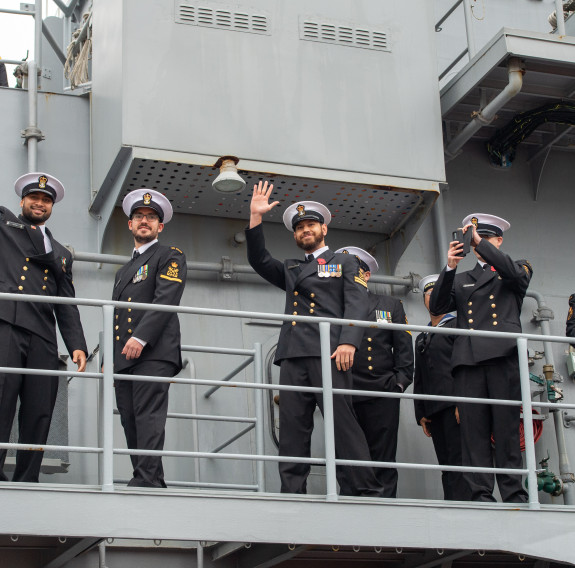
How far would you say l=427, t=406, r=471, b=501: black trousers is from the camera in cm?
681

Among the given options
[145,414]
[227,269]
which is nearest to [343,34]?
[227,269]

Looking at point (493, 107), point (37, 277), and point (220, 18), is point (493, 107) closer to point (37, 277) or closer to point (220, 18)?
point (220, 18)

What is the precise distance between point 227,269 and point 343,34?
1.78 m

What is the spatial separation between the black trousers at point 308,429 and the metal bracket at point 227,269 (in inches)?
59.4

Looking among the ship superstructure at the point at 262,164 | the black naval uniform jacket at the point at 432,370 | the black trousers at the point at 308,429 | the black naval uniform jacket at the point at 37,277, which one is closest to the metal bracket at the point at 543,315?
the ship superstructure at the point at 262,164

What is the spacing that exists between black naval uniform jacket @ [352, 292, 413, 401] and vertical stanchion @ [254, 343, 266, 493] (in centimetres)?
58

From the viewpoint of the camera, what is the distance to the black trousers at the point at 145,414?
216 inches

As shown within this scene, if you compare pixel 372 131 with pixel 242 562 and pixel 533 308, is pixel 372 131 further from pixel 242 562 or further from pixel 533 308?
pixel 242 562

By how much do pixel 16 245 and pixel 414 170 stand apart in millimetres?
2860

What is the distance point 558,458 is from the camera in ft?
24.8

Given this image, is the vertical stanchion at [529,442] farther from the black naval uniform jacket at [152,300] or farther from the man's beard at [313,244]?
the black naval uniform jacket at [152,300]

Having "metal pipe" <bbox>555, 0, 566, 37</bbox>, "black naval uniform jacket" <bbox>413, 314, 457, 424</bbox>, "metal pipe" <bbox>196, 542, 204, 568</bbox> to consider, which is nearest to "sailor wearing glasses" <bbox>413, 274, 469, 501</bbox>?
"black naval uniform jacket" <bbox>413, 314, 457, 424</bbox>

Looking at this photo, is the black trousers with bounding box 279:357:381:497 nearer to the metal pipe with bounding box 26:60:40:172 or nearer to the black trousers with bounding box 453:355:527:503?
the black trousers with bounding box 453:355:527:503

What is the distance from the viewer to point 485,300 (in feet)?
21.2
